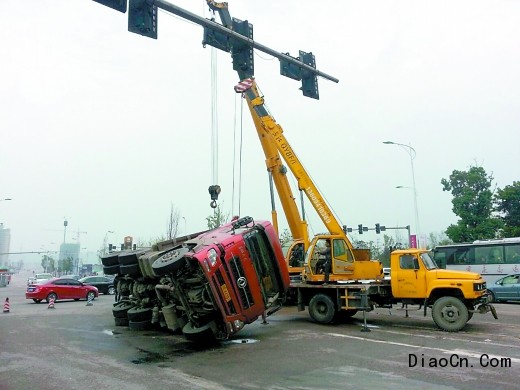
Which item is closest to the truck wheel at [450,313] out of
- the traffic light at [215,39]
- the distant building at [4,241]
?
the traffic light at [215,39]

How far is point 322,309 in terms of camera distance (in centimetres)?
1341

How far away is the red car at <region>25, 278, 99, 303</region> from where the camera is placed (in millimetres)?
23767

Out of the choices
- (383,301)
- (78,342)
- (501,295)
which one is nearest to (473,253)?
(501,295)

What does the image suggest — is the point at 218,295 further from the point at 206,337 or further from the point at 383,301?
the point at 383,301

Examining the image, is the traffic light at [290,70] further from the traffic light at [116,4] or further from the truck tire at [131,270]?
the truck tire at [131,270]

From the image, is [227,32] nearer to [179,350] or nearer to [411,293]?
[179,350]

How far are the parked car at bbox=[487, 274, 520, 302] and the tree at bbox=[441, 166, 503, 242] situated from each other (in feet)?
52.2

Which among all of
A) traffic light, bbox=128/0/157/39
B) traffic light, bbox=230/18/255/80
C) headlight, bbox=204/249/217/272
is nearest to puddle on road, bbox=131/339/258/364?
headlight, bbox=204/249/217/272

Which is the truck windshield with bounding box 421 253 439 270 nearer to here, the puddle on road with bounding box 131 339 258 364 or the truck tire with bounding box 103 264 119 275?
the puddle on road with bounding box 131 339 258 364

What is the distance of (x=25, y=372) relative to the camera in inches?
312

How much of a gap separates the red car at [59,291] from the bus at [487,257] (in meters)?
19.6

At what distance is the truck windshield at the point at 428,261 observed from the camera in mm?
12500

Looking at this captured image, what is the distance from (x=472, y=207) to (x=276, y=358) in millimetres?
33461

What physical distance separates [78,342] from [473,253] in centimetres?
2069
